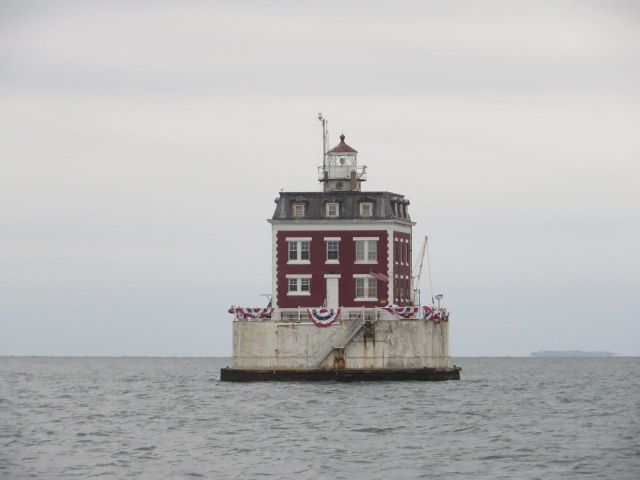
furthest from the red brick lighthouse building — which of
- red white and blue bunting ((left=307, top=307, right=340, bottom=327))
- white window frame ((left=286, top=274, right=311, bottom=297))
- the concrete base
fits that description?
the concrete base

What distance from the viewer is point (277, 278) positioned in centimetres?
9419

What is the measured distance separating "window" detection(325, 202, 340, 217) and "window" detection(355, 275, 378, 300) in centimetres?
431

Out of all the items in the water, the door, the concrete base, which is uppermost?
the door

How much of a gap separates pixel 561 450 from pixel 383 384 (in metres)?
35.1

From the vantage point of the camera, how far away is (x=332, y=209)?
94562 millimetres

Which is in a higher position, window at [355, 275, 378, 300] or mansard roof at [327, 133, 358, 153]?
mansard roof at [327, 133, 358, 153]

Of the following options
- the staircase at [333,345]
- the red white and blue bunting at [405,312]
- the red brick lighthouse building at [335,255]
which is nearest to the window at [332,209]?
the red brick lighthouse building at [335,255]

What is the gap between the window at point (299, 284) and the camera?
309 ft

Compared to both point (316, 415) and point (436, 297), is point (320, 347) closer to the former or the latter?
point (436, 297)

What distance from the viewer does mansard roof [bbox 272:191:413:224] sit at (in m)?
94.4

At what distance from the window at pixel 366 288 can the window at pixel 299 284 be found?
3.07 m

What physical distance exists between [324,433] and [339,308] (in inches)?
1124

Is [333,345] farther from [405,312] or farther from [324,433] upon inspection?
[324,433]

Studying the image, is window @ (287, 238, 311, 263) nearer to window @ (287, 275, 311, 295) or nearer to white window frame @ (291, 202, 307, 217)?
window @ (287, 275, 311, 295)
